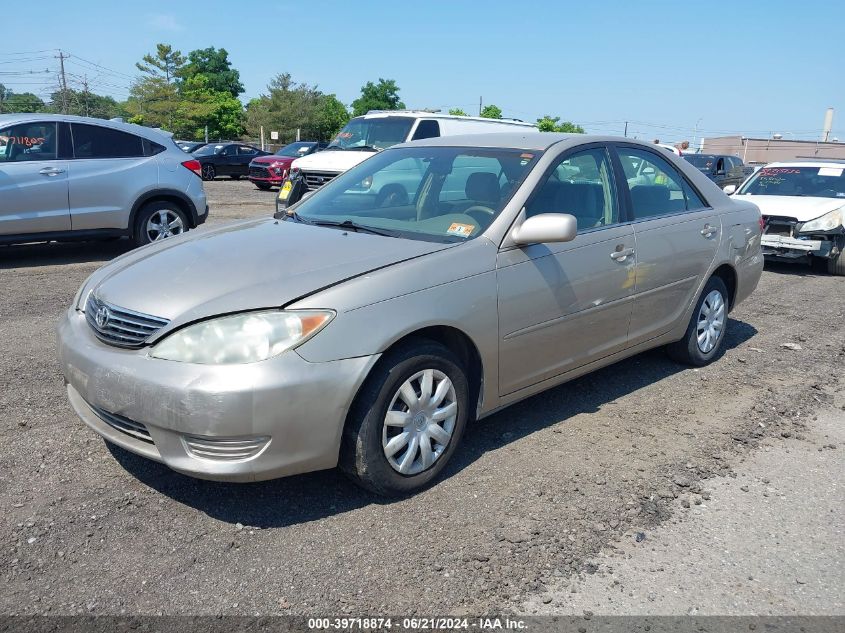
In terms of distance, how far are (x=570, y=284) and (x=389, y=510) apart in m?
1.64

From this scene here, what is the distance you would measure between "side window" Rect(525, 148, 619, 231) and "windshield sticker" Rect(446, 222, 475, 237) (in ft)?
1.17

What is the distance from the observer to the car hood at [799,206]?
33.3 ft

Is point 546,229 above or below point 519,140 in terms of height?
below

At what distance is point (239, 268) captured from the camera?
3.50 m

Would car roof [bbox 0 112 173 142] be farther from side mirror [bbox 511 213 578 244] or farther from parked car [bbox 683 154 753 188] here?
parked car [bbox 683 154 753 188]

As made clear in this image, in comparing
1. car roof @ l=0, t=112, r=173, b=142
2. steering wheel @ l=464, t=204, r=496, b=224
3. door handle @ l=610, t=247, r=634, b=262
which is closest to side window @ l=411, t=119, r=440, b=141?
car roof @ l=0, t=112, r=173, b=142

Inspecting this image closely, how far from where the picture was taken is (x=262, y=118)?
2478 inches

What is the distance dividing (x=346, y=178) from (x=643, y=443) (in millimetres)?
2558

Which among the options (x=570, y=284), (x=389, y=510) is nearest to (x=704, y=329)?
(x=570, y=284)

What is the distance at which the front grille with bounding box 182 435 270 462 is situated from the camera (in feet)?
10.0

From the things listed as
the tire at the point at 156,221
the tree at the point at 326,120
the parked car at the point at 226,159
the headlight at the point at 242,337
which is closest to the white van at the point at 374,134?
the tire at the point at 156,221

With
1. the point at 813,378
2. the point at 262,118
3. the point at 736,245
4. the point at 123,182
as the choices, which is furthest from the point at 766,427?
the point at 262,118

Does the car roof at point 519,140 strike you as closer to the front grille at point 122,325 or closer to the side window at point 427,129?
the front grille at point 122,325

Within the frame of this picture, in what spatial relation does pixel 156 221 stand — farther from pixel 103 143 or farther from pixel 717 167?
pixel 717 167
